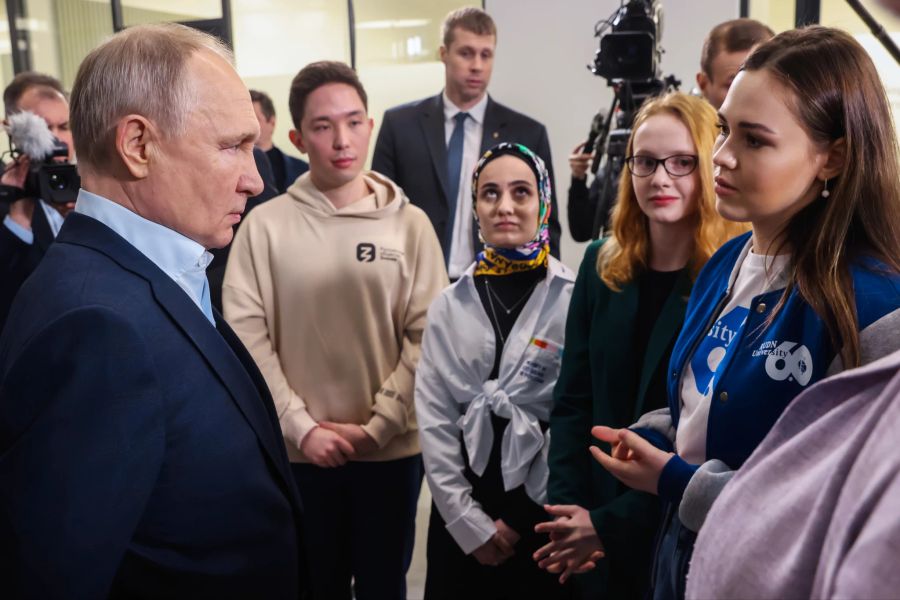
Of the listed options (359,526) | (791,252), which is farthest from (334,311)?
(791,252)

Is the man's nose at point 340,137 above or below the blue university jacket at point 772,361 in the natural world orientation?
above

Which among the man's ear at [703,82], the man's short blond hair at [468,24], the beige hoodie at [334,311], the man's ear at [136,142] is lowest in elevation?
the beige hoodie at [334,311]

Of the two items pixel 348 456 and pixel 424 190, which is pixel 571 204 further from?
pixel 348 456

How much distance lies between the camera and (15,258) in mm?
2453

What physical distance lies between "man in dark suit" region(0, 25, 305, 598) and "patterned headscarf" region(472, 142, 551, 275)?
0.94 metres

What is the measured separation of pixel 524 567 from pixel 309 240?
103cm

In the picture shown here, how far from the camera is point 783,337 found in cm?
109

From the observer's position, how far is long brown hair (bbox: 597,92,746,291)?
1634 mm

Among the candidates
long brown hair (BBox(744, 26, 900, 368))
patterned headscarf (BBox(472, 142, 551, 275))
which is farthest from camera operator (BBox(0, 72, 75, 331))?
long brown hair (BBox(744, 26, 900, 368))

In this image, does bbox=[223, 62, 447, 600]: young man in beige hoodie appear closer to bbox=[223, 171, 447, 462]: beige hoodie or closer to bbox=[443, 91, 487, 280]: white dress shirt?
bbox=[223, 171, 447, 462]: beige hoodie

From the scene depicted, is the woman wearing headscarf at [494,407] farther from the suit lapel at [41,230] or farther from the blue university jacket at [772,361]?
the suit lapel at [41,230]

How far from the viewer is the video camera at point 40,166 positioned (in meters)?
2.49

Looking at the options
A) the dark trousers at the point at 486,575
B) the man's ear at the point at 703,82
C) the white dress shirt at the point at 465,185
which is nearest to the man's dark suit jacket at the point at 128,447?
the dark trousers at the point at 486,575

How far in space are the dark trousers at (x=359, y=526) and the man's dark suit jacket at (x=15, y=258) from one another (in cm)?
109
